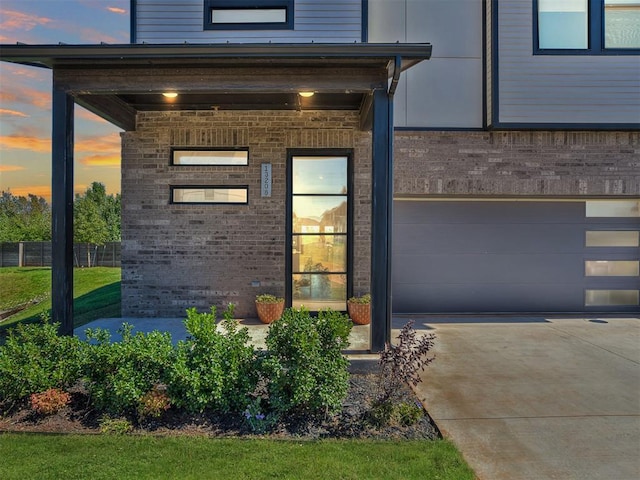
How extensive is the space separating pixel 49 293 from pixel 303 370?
39.5 feet

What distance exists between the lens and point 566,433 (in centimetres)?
297

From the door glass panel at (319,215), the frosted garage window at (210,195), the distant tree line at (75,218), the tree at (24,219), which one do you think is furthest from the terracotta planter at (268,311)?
the tree at (24,219)

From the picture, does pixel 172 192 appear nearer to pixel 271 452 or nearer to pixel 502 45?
pixel 271 452

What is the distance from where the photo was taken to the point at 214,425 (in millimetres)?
3006

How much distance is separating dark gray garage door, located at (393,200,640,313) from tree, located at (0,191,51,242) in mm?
17250

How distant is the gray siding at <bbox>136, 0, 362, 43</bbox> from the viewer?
20.4ft

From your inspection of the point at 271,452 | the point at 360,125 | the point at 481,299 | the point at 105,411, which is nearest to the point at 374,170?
the point at 360,125

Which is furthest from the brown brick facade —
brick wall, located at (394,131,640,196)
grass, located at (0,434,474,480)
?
grass, located at (0,434,474,480)

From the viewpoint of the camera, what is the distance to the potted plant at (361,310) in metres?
5.99

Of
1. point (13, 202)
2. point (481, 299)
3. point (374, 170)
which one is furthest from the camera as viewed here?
point (13, 202)

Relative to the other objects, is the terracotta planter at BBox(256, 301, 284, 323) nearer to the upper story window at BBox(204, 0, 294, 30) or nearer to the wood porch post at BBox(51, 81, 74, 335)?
the wood porch post at BBox(51, 81, 74, 335)

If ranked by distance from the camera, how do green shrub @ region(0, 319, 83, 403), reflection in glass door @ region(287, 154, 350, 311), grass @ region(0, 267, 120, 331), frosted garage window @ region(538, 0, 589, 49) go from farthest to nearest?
grass @ region(0, 267, 120, 331), frosted garage window @ region(538, 0, 589, 49), reflection in glass door @ region(287, 154, 350, 311), green shrub @ region(0, 319, 83, 403)

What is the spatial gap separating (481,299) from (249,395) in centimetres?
560

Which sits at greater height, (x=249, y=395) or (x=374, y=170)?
(x=374, y=170)
